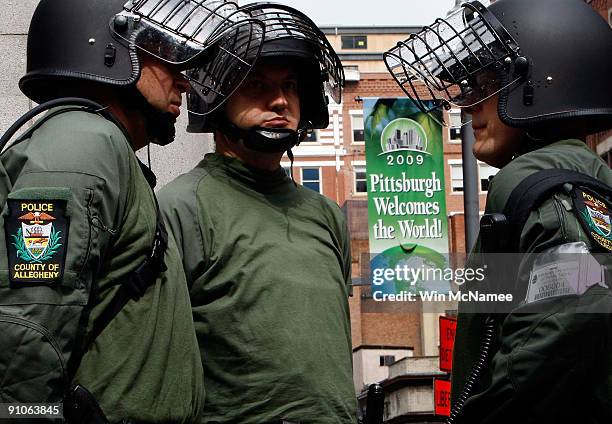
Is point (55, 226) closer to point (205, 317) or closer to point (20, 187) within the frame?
point (20, 187)

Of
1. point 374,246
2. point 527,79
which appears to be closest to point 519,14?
point 527,79

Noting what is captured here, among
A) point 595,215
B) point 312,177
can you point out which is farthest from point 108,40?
point 312,177

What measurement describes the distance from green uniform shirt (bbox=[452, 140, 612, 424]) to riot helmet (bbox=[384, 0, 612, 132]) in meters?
0.63

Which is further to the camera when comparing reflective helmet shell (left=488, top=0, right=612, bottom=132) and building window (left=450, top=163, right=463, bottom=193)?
building window (left=450, top=163, right=463, bottom=193)

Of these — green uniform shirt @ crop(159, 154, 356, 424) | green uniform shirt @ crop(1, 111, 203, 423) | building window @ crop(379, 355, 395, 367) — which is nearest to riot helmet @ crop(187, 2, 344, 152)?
green uniform shirt @ crop(159, 154, 356, 424)

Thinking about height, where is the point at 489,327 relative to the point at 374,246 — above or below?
below

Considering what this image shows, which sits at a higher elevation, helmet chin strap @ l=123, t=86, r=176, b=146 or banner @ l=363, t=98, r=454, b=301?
banner @ l=363, t=98, r=454, b=301

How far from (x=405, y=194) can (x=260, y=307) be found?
480 inches

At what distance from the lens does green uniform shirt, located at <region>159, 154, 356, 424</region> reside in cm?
451

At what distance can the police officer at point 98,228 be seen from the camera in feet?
10.9

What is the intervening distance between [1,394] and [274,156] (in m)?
2.03

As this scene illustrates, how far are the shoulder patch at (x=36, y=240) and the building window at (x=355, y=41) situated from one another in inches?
2869

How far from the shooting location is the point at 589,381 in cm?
392

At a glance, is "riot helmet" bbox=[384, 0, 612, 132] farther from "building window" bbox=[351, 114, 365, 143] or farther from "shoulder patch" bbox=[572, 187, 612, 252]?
"building window" bbox=[351, 114, 365, 143]
